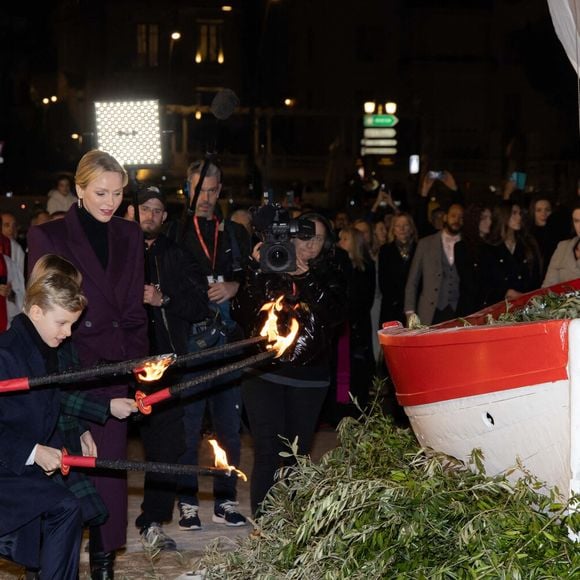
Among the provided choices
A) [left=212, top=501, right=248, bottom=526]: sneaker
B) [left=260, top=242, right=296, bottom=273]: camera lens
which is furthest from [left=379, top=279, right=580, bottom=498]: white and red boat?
[left=212, top=501, right=248, bottom=526]: sneaker

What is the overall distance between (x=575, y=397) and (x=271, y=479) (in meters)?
2.60

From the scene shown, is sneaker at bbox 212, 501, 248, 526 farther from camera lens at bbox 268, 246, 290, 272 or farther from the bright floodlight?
the bright floodlight

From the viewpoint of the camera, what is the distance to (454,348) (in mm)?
5578

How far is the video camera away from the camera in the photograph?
6891 mm

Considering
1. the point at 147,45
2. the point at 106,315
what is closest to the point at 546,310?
the point at 106,315

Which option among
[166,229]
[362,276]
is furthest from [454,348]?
[362,276]

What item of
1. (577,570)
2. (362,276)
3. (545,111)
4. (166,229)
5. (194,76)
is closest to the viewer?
(577,570)

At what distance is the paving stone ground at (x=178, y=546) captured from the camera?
21.6 feet

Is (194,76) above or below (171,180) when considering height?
above

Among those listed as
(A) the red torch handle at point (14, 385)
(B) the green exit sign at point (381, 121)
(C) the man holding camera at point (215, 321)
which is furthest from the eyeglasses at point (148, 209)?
(B) the green exit sign at point (381, 121)

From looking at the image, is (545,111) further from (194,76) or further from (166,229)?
(166,229)

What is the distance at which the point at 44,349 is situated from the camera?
5.44 m

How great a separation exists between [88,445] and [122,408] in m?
0.26

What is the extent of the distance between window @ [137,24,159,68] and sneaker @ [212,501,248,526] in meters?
52.0
